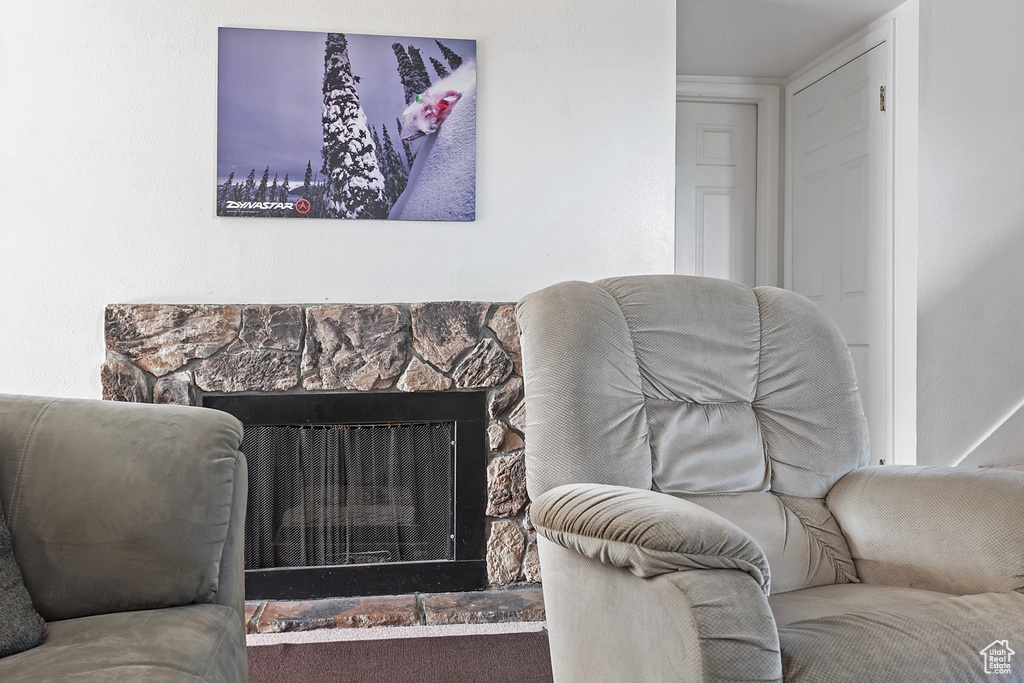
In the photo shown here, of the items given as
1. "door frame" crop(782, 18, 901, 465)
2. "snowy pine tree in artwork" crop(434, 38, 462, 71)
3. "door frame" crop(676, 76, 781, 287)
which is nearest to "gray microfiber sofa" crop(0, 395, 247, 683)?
"snowy pine tree in artwork" crop(434, 38, 462, 71)

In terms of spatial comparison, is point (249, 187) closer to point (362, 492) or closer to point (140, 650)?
point (362, 492)

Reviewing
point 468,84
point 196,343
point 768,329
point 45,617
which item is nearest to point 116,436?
point 45,617

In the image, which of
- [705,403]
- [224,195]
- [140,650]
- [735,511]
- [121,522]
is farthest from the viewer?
[224,195]

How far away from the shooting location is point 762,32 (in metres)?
3.13

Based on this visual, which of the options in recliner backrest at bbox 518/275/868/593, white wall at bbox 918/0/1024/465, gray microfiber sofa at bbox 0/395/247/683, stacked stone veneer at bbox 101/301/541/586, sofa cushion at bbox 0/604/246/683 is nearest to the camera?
sofa cushion at bbox 0/604/246/683

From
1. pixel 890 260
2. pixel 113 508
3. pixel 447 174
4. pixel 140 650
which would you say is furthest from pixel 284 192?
pixel 890 260

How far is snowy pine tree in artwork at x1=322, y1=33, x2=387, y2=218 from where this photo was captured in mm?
2393

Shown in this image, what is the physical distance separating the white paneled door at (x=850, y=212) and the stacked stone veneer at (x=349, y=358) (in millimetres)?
1608

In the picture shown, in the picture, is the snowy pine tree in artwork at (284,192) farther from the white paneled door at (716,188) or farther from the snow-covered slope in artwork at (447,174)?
the white paneled door at (716,188)

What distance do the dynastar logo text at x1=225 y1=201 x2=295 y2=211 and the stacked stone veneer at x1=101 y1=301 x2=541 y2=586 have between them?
32 centimetres

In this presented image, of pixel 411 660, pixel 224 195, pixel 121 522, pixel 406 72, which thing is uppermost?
pixel 406 72

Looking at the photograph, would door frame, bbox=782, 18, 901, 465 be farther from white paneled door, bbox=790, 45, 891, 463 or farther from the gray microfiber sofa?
the gray microfiber sofa

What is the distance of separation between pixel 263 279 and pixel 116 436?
1224mm

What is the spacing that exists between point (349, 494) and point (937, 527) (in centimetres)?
172
